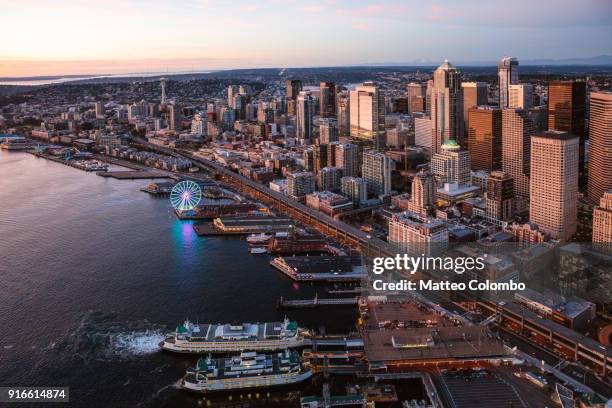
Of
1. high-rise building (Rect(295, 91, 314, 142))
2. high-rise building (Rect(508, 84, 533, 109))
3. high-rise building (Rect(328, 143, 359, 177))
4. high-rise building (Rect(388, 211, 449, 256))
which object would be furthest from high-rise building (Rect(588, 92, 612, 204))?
high-rise building (Rect(295, 91, 314, 142))

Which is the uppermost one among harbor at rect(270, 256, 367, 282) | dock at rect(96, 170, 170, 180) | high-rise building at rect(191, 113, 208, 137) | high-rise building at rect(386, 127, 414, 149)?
high-rise building at rect(191, 113, 208, 137)

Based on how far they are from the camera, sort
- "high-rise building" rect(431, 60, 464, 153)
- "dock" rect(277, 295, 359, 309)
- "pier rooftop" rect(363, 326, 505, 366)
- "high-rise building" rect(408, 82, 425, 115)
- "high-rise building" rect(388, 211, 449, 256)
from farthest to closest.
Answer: "high-rise building" rect(408, 82, 425, 115) < "high-rise building" rect(431, 60, 464, 153) < "high-rise building" rect(388, 211, 449, 256) < "dock" rect(277, 295, 359, 309) < "pier rooftop" rect(363, 326, 505, 366)

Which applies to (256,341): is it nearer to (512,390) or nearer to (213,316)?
(213,316)

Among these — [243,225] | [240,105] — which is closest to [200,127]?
[240,105]

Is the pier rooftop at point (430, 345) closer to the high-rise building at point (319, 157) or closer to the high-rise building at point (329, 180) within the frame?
the high-rise building at point (329, 180)

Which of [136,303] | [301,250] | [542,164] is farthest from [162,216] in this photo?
[542,164]

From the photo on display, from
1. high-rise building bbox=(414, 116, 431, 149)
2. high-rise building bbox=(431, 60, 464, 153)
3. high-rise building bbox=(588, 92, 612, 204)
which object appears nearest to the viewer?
high-rise building bbox=(588, 92, 612, 204)

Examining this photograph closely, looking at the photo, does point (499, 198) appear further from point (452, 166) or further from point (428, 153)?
point (428, 153)

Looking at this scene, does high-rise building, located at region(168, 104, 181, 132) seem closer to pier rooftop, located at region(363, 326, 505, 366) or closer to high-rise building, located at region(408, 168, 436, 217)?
high-rise building, located at region(408, 168, 436, 217)
